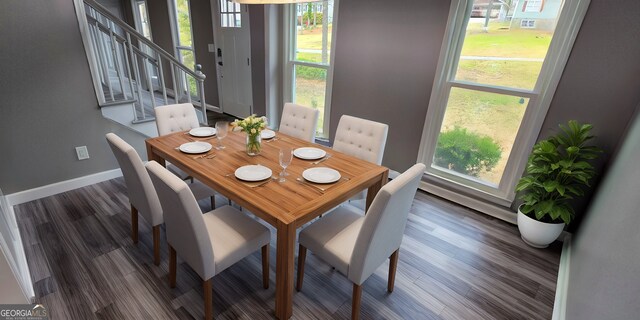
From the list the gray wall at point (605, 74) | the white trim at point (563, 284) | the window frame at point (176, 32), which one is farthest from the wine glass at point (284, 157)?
the window frame at point (176, 32)

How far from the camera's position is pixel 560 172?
2.02 meters

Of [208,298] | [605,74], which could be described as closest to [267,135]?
[208,298]

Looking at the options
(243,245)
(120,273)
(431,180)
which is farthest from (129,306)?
(431,180)

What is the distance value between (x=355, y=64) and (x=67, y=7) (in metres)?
2.60

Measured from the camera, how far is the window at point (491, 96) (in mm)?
2184

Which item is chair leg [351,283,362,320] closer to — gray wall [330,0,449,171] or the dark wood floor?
the dark wood floor

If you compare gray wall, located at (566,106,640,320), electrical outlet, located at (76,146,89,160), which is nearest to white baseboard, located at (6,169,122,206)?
electrical outlet, located at (76,146,89,160)

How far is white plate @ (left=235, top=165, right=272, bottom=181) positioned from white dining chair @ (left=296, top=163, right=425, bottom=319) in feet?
1.30

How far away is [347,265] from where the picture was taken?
144cm

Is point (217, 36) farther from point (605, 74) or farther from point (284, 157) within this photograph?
point (605, 74)

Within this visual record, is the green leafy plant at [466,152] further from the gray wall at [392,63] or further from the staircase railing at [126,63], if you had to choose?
the staircase railing at [126,63]

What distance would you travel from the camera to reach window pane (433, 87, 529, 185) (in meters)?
2.51

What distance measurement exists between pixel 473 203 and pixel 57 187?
3.89 m

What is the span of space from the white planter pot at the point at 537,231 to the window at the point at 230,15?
4382 mm
